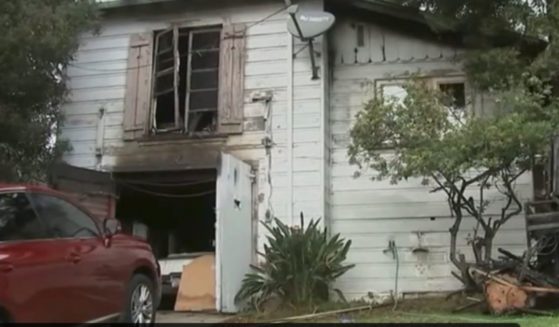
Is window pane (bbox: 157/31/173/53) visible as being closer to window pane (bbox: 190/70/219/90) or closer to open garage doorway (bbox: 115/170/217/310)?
window pane (bbox: 190/70/219/90)

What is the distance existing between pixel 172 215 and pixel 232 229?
3.43m

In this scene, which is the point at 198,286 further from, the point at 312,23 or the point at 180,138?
the point at 312,23

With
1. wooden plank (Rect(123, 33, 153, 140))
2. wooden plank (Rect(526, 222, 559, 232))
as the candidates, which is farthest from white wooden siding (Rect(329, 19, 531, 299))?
wooden plank (Rect(123, 33, 153, 140))

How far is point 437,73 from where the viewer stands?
1202 cm

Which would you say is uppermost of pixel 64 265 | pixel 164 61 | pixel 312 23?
pixel 312 23

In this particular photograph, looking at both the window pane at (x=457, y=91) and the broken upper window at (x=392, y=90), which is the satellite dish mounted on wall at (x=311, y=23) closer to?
the broken upper window at (x=392, y=90)

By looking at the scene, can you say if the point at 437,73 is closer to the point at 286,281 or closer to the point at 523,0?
the point at 523,0

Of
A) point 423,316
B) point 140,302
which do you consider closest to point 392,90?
point 423,316

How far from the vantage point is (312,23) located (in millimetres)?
11492

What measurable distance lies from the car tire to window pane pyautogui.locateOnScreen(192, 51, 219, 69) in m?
6.04

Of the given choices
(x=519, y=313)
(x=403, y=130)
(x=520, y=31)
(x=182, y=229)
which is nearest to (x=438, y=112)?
(x=403, y=130)

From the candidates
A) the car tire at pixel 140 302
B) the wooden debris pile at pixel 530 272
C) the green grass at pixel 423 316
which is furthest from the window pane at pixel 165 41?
the wooden debris pile at pixel 530 272

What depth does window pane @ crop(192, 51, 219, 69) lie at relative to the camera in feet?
41.4

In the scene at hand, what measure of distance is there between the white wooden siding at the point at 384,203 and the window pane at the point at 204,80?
6.88 ft
